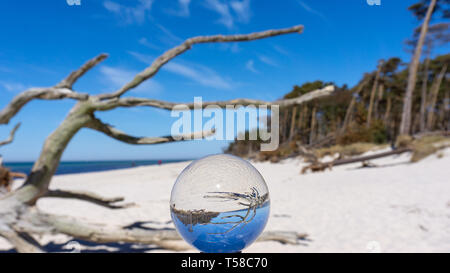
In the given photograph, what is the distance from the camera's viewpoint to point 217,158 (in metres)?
1.30

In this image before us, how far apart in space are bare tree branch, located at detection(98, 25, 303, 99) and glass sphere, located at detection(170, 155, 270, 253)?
247 centimetres

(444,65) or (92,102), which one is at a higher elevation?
(444,65)

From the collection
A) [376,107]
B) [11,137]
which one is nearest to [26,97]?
[11,137]

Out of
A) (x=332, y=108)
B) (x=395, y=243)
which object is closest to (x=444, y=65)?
(x=332, y=108)

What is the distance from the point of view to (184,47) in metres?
3.60

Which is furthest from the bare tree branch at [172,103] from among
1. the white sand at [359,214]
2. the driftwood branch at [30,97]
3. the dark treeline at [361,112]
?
the dark treeline at [361,112]

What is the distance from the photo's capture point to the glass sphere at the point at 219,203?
1.18 m

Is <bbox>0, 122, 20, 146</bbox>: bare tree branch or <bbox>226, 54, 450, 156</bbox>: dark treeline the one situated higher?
A: <bbox>226, 54, 450, 156</bbox>: dark treeline

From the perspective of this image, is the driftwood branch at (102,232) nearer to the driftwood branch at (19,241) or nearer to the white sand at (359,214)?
the driftwood branch at (19,241)

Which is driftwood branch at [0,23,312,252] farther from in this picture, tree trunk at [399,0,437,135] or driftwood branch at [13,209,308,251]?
tree trunk at [399,0,437,135]

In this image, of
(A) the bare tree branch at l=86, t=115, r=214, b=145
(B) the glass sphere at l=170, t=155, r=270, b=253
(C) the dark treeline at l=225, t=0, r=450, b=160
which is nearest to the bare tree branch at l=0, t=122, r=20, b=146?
(A) the bare tree branch at l=86, t=115, r=214, b=145

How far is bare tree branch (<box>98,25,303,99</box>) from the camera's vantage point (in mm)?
3330
